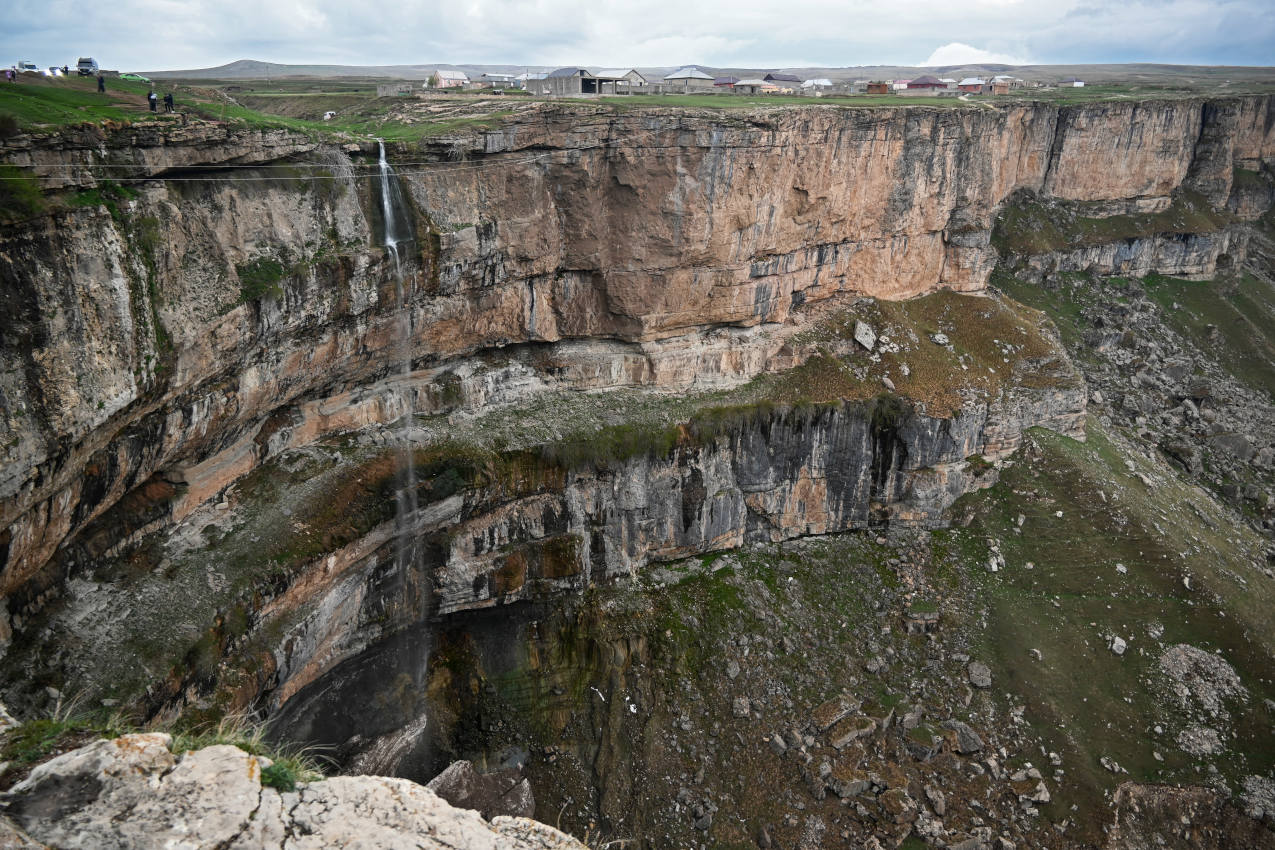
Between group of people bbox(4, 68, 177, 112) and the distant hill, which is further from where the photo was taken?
the distant hill

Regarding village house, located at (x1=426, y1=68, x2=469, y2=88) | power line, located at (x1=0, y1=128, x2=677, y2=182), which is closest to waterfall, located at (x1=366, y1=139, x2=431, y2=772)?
power line, located at (x1=0, y1=128, x2=677, y2=182)

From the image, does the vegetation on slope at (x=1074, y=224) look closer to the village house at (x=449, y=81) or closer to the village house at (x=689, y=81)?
the village house at (x=689, y=81)

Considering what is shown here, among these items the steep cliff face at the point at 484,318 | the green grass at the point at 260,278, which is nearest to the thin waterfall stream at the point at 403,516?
the steep cliff face at the point at 484,318

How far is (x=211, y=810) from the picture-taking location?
7652 millimetres

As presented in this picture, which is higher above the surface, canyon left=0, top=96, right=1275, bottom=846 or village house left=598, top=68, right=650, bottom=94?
village house left=598, top=68, right=650, bottom=94

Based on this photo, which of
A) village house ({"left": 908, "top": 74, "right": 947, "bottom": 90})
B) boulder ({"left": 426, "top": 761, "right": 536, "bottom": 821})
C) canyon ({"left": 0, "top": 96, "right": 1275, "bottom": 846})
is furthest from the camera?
village house ({"left": 908, "top": 74, "right": 947, "bottom": 90})

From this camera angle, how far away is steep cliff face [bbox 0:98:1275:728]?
60.1 ft

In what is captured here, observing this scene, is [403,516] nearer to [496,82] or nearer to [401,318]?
[401,318]

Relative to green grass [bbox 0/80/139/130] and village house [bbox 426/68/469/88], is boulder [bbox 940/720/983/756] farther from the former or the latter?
village house [bbox 426/68/469/88]

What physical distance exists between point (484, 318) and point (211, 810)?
24.3 metres

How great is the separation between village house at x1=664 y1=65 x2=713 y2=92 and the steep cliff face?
12082 millimetres

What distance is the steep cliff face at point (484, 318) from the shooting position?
722 inches

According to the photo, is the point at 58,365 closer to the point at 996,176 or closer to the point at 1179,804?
the point at 1179,804

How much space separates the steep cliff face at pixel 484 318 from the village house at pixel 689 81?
12.1m
